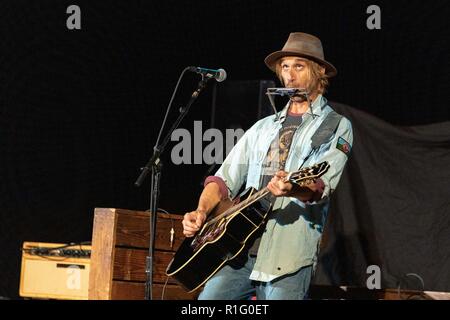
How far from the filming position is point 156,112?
6.64 metres

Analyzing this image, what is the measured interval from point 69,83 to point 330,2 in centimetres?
220

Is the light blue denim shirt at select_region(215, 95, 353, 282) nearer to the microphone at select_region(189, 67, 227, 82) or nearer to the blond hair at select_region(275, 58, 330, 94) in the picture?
the blond hair at select_region(275, 58, 330, 94)

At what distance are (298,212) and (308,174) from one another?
1.07 ft

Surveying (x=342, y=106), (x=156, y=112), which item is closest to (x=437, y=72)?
(x=342, y=106)

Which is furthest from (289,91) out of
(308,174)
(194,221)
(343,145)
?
(194,221)

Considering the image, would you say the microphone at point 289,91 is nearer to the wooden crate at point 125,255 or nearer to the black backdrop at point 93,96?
the wooden crate at point 125,255

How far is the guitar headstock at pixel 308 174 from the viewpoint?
3.67m

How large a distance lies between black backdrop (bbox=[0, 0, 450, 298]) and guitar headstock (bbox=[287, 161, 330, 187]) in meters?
2.56

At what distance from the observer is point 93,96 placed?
6.64 metres

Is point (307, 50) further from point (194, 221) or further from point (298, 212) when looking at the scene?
point (194, 221)

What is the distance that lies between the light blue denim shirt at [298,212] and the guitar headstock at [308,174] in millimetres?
148

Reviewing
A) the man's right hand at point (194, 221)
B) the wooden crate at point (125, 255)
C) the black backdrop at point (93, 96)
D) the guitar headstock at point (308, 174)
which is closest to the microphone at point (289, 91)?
the guitar headstock at point (308, 174)
